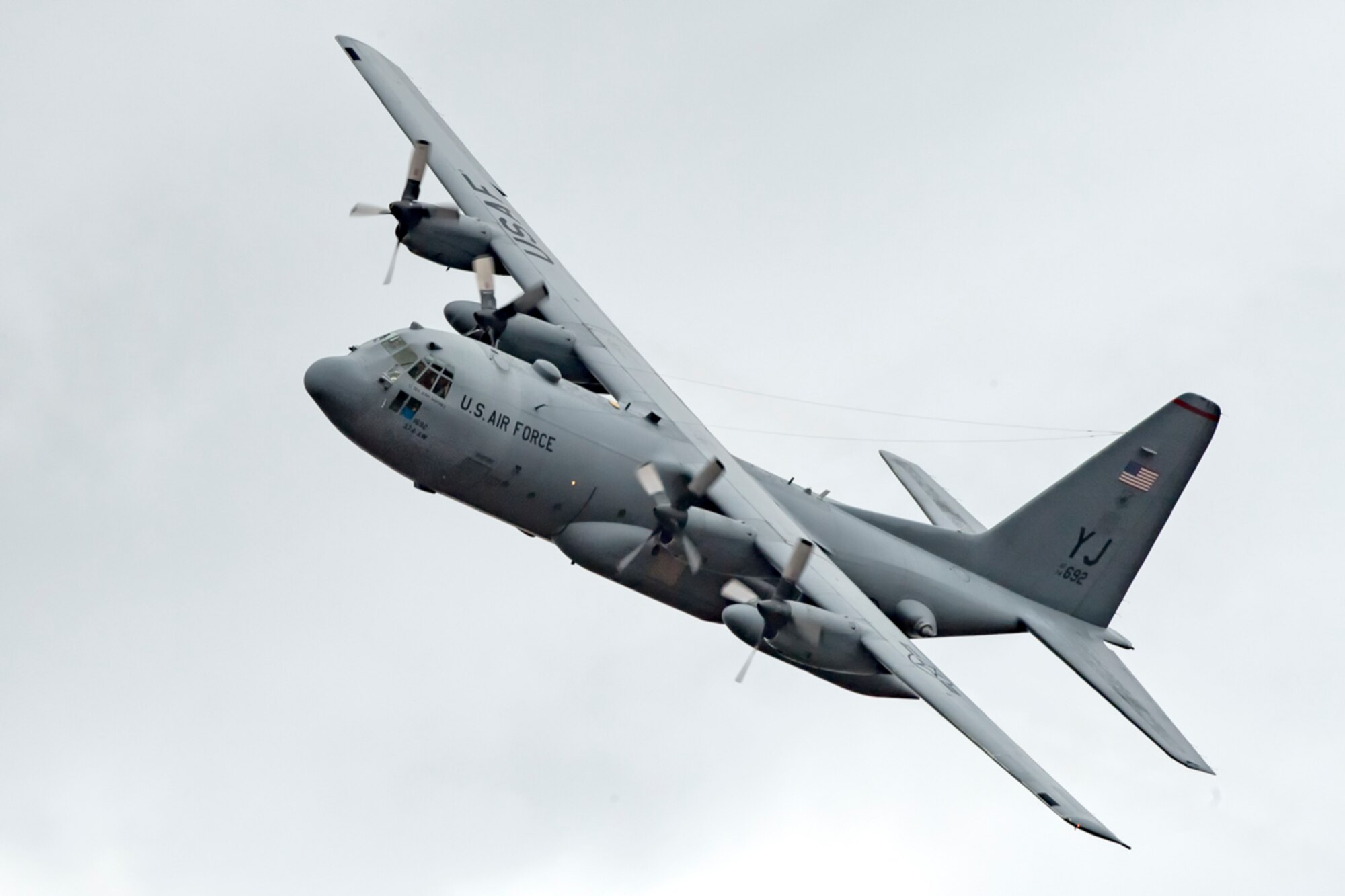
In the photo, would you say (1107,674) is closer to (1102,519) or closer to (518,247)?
(1102,519)

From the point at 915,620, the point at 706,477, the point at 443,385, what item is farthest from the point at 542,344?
the point at 915,620

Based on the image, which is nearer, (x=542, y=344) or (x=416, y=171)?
(x=542, y=344)

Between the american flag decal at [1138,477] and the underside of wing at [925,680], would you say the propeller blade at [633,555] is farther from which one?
the american flag decal at [1138,477]

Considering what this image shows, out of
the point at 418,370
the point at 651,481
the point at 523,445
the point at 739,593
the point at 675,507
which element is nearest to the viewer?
the point at 418,370

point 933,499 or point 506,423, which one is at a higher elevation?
point 933,499

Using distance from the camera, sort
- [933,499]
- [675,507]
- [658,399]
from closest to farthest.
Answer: [675,507]
[658,399]
[933,499]

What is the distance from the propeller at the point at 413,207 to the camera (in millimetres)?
39094

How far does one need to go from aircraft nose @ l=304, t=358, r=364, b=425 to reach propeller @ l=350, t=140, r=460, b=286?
21.7ft

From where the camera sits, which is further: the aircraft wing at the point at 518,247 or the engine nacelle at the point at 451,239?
the engine nacelle at the point at 451,239

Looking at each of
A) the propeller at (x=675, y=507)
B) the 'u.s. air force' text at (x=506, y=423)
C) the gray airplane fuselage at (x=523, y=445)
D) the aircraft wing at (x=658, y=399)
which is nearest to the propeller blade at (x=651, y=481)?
the propeller at (x=675, y=507)

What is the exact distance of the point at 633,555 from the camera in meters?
33.7

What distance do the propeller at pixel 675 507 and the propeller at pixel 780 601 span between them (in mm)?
1380

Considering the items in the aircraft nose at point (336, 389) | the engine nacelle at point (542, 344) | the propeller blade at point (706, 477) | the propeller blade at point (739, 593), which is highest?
the engine nacelle at point (542, 344)

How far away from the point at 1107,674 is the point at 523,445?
1434cm
